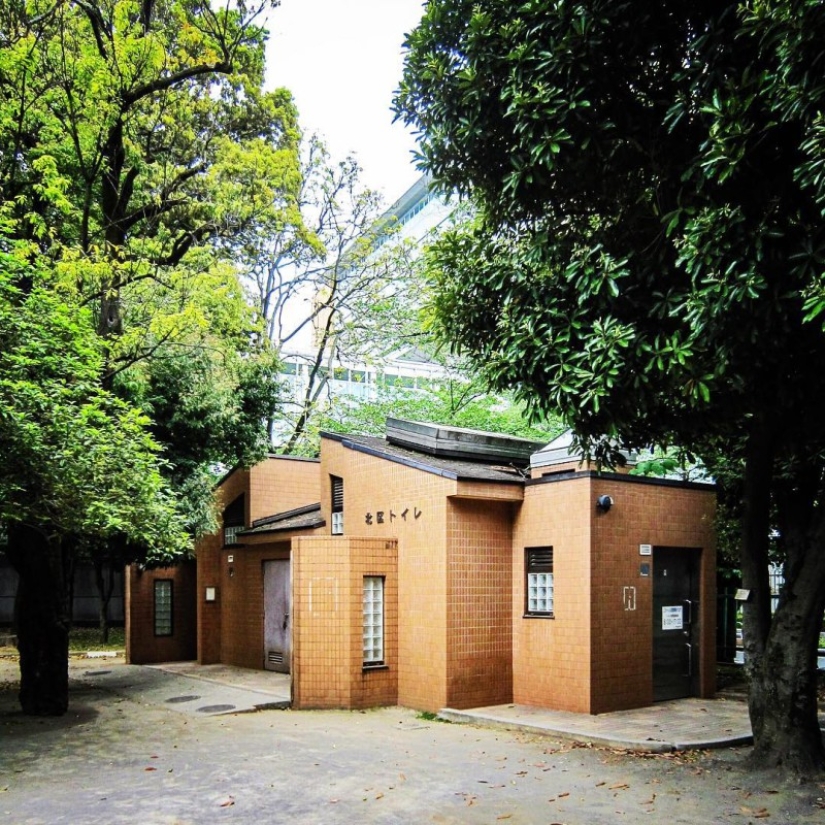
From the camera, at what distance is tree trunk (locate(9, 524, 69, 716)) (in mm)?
12586

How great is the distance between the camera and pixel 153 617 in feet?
66.8

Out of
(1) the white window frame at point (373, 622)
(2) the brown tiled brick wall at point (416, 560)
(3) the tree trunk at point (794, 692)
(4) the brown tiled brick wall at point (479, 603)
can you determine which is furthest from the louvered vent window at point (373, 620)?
(3) the tree trunk at point (794, 692)

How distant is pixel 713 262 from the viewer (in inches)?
251

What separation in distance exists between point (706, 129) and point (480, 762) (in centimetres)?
697

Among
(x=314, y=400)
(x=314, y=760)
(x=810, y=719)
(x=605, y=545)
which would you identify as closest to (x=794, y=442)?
(x=810, y=719)

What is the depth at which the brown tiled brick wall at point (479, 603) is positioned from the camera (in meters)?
12.3

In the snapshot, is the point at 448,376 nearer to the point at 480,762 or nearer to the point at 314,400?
the point at 314,400

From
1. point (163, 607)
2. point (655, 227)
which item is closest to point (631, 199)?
point (655, 227)

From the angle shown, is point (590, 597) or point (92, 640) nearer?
point (590, 597)

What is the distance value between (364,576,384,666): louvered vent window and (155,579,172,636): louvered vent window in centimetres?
920

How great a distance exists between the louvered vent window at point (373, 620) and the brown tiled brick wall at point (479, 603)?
1.45m

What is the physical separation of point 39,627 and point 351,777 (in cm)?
645

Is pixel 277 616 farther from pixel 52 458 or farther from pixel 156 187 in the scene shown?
pixel 156 187

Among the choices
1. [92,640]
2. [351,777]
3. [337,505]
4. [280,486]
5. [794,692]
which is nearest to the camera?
[794,692]
